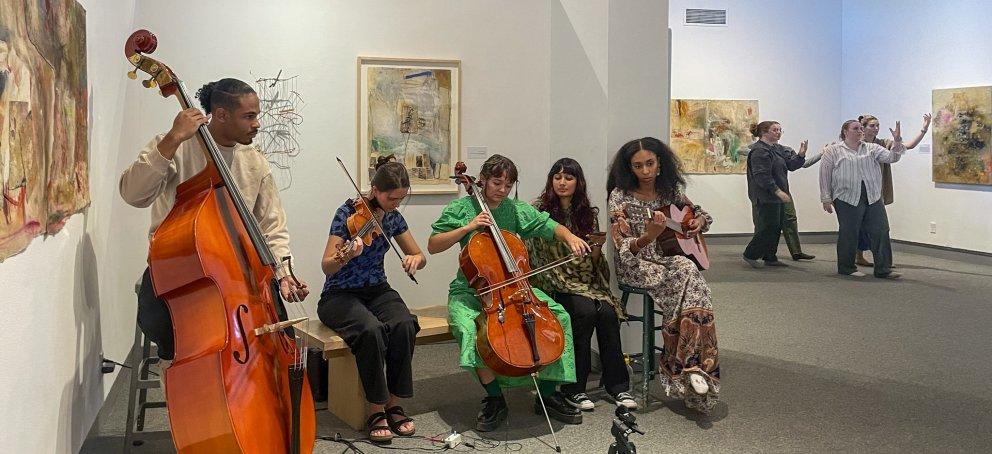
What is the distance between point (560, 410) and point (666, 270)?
83 cm

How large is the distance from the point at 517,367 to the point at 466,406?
79 cm

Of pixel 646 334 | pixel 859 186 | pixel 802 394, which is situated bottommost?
pixel 802 394

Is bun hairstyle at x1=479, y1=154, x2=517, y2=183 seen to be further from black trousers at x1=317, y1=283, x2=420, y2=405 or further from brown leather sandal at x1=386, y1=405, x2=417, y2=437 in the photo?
brown leather sandal at x1=386, y1=405, x2=417, y2=437

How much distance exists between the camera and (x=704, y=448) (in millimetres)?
3727

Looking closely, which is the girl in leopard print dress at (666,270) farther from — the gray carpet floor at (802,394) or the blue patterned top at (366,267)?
the blue patterned top at (366,267)

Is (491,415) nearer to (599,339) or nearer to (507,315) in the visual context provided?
(507,315)

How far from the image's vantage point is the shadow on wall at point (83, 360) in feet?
9.42

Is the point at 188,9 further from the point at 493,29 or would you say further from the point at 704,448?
the point at 704,448

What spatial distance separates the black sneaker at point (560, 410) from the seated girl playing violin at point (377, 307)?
635mm

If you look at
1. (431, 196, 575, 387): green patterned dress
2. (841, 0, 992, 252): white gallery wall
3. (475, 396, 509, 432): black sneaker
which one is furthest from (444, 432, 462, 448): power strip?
(841, 0, 992, 252): white gallery wall

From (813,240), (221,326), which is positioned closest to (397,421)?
(221,326)

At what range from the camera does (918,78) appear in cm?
1062

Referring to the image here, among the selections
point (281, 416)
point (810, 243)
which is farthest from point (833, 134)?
point (281, 416)

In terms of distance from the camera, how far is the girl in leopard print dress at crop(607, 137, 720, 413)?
4.14 m
